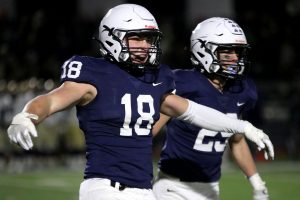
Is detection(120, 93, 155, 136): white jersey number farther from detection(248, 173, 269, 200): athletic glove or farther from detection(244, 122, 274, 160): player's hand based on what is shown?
detection(248, 173, 269, 200): athletic glove

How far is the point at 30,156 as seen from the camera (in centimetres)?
1295

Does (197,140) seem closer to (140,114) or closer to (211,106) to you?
(211,106)

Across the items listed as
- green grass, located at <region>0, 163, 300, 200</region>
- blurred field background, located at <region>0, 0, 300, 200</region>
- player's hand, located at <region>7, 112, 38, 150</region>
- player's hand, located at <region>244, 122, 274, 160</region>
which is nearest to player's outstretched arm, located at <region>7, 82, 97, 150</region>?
player's hand, located at <region>7, 112, 38, 150</region>

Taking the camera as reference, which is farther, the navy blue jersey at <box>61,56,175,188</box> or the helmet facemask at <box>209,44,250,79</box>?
the helmet facemask at <box>209,44,250,79</box>

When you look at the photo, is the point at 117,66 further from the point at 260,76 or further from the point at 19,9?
the point at 19,9

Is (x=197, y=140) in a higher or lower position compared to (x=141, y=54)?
lower

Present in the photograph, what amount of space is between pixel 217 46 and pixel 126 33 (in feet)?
3.12

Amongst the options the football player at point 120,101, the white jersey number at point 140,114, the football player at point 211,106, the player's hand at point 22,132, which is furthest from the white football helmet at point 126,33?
the player's hand at point 22,132

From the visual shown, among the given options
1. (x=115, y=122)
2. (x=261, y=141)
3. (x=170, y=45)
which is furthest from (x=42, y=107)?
(x=170, y=45)

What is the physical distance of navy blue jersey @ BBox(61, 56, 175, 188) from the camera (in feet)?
12.3

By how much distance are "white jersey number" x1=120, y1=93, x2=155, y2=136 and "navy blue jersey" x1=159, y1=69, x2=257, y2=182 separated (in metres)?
0.73

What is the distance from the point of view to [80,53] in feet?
45.4

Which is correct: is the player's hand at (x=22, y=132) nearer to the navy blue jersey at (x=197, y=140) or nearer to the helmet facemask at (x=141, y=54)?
the helmet facemask at (x=141, y=54)

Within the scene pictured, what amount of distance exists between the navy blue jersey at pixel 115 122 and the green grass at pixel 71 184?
4.78 metres
